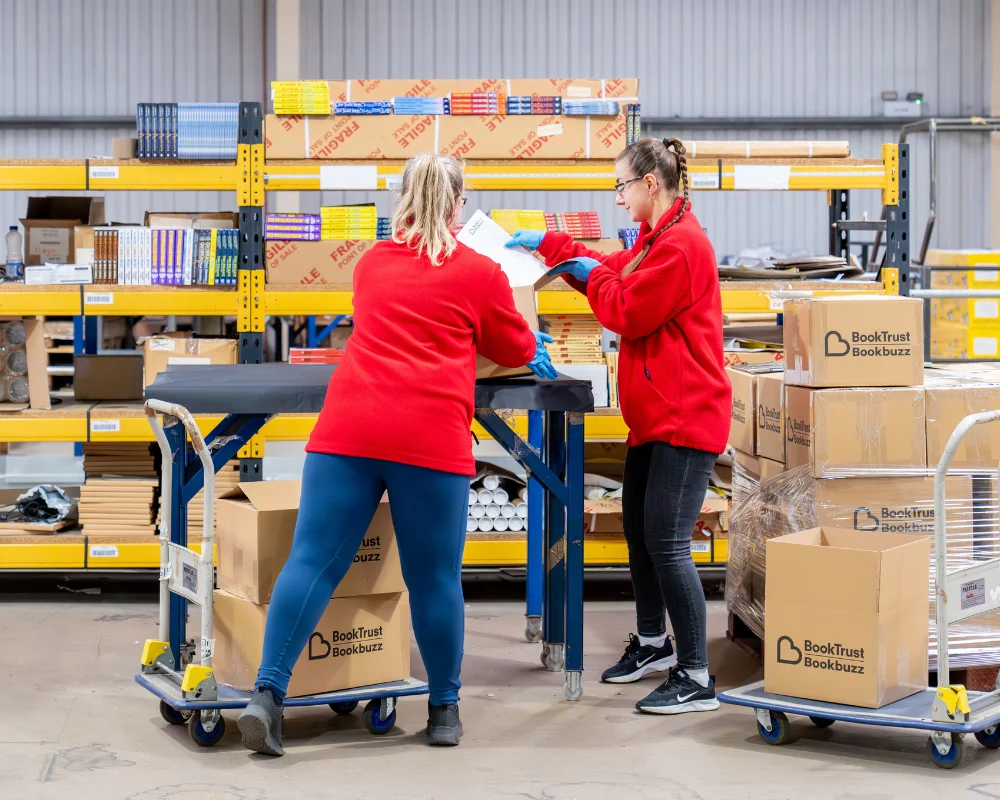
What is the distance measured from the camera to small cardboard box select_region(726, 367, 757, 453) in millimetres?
4285

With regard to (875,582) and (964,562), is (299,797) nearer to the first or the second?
(875,582)

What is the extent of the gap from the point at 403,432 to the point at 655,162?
1.22m

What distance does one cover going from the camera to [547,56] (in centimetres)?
1399

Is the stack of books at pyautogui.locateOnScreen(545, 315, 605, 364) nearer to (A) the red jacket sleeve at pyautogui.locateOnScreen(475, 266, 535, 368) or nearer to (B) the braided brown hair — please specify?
(B) the braided brown hair

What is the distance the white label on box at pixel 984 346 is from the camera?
34.1 feet

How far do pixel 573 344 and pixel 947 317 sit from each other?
6903mm

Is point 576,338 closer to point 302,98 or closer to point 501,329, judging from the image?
point 302,98

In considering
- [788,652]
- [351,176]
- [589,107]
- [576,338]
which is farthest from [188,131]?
[788,652]

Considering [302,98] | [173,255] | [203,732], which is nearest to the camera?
→ [203,732]

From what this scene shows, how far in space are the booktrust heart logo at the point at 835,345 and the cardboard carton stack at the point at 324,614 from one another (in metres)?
1.44

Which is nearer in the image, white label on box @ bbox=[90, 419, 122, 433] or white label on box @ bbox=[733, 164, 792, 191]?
white label on box @ bbox=[90, 419, 122, 433]

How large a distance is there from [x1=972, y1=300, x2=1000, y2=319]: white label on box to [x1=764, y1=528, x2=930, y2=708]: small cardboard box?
7.61 metres

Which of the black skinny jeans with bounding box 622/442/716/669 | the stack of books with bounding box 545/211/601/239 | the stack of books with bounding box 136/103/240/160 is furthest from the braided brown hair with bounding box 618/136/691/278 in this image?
the stack of books with bounding box 136/103/240/160

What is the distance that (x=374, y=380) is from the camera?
3.11 metres
